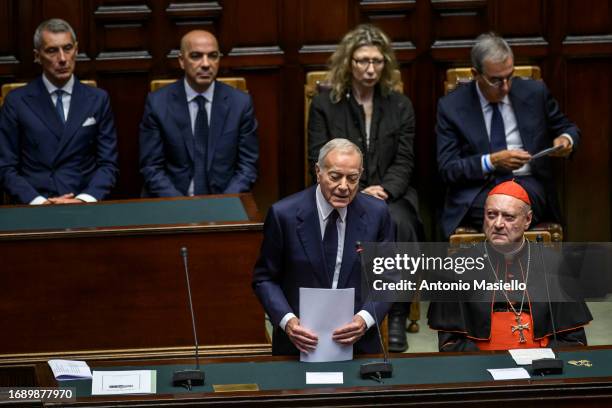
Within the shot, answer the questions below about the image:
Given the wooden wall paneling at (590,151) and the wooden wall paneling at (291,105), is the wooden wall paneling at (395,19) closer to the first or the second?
the wooden wall paneling at (291,105)

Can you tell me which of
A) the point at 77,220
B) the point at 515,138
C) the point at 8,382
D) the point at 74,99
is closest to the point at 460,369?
the point at 8,382

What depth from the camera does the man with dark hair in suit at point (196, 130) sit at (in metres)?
6.79

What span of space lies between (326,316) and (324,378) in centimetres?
35

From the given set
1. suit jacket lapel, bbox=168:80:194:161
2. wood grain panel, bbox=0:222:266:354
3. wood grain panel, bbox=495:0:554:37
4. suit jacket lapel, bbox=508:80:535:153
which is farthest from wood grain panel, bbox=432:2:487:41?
wood grain panel, bbox=0:222:266:354

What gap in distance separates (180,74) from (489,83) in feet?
6.05

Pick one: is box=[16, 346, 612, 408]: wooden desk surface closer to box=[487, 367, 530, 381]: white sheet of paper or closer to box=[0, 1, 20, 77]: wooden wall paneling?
box=[487, 367, 530, 381]: white sheet of paper

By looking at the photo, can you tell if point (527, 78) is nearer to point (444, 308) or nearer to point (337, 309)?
point (444, 308)

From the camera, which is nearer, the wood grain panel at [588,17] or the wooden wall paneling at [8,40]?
the wooden wall paneling at [8,40]

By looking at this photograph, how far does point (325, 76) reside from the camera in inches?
278

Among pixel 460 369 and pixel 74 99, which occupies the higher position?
pixel 74 99

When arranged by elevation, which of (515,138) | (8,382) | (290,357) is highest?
(515,138)

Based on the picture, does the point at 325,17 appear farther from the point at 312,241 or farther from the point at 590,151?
the point at 312,241

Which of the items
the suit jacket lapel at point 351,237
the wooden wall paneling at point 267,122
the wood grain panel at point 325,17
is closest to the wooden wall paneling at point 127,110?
the wooden wall paneling at point 267,122

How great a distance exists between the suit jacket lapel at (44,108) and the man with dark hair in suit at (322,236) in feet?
7.36
